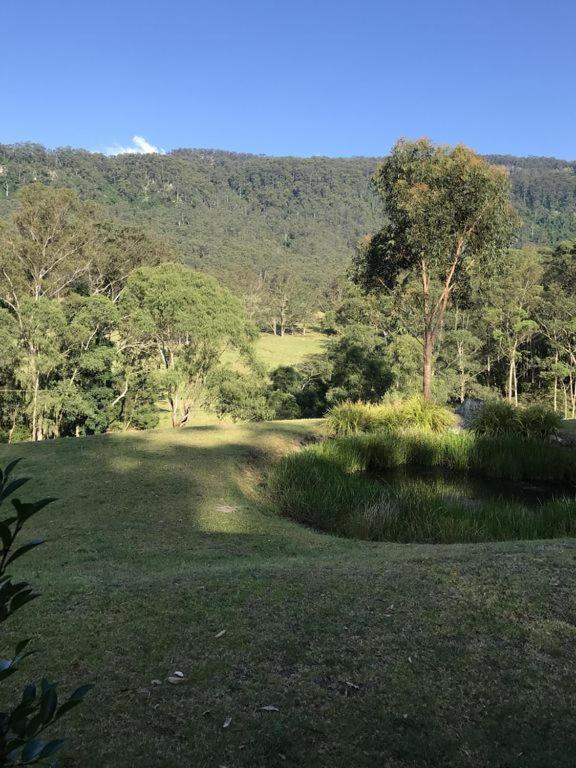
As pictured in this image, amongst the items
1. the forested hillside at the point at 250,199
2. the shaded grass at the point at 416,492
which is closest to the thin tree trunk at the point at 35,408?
the shaded grass at the point at 416,492

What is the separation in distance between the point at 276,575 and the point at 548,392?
39734 millimetres

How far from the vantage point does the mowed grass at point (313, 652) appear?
2572 mm

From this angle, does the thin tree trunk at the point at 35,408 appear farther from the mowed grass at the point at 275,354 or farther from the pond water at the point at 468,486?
the pond water at the point at 468,486

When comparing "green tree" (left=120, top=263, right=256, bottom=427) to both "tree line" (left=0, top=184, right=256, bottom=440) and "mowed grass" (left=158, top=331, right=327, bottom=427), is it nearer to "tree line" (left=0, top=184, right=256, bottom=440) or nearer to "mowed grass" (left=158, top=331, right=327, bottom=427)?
"tree line" (left=0, top=184, right=256, bottom=440)

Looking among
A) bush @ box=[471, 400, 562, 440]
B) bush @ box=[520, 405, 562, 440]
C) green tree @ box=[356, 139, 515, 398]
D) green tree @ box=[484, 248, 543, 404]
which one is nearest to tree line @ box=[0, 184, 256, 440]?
green tree @ box=[356, 139, 515, 398]

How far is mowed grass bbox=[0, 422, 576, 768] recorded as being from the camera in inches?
101

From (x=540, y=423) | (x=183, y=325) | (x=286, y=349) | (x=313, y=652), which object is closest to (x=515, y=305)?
(x=286, y=349)

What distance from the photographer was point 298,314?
77750mm

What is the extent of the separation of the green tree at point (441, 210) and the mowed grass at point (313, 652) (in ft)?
40.2

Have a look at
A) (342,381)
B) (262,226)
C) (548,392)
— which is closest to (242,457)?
(342,381)

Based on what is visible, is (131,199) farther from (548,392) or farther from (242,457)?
(242,457)

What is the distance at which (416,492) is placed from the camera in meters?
9.01

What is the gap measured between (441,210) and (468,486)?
870cm

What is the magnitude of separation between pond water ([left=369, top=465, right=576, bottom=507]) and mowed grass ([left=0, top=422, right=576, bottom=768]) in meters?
3.92
